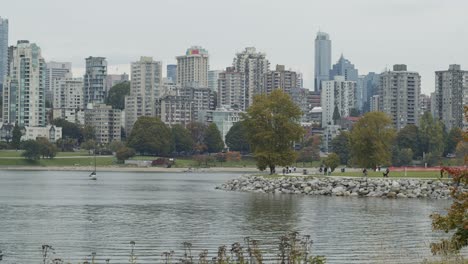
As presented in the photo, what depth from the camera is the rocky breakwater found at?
232ft

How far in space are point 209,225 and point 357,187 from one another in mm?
30771

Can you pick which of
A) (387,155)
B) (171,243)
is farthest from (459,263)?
→ (387,155)

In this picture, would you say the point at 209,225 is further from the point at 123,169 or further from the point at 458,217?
the point at 123,169

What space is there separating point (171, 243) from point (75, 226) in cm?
981

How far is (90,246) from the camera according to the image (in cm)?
3616

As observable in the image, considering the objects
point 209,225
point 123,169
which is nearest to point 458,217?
point 209,225

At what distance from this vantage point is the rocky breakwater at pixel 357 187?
70.6 metres

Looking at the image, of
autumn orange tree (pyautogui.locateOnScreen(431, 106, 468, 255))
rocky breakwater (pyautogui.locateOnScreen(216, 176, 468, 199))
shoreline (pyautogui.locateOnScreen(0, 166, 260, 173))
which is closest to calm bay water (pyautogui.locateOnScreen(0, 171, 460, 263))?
rocky breakwater (pyautogui.locateOnScreen(216, 176, 468, 199))

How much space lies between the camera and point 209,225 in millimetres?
45656

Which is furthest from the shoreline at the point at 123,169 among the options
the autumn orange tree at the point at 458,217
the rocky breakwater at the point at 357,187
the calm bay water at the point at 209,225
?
the autumn orange tree at the point at 458,217

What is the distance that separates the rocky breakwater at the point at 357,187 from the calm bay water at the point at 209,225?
3822 mm

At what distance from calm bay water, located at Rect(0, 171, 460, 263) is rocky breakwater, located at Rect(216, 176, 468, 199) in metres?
3.82

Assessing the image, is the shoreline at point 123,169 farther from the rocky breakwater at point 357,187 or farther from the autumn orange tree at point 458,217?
the autumn orange tree at point 458,217

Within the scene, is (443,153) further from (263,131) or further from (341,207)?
(341,207)
